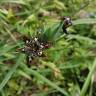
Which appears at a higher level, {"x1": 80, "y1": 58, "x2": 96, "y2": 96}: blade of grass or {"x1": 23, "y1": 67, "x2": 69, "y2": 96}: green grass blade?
{"x1": 23, "y1": 67, "x2": 69, "y2": 96}: green grass blade

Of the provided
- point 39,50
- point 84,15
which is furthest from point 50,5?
point 39,50

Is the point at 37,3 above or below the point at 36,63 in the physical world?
above

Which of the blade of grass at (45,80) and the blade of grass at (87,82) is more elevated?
the blade of grass at (45,80)

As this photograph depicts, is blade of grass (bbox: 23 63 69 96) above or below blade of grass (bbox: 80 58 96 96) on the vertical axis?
above

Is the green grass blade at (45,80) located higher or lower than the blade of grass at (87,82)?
higher

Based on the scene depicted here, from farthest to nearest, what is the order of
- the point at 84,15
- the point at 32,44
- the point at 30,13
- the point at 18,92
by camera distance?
1. the point at 84,15
2. the point at 30,13
3. the point at 18,92
4. the point at 32,44

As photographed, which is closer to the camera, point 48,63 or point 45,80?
point 45,80

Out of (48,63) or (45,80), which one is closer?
(45,80)

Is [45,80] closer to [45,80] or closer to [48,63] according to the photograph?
[45,80]

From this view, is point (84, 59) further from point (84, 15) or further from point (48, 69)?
point (84, 15)

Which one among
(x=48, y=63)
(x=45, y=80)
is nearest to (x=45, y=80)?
(x=45, y=80)

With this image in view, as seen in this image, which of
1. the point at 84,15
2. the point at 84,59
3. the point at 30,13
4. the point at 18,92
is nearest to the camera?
the point at 18,92
